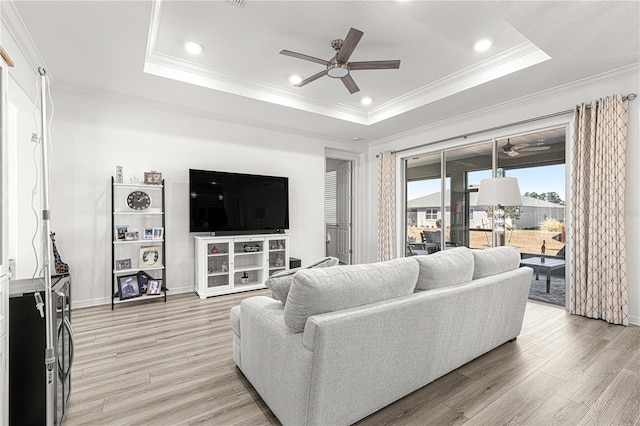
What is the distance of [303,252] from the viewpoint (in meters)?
5.61

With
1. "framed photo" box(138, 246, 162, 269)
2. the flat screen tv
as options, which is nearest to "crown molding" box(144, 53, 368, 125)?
the flat screen tv

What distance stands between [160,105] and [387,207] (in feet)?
13.3

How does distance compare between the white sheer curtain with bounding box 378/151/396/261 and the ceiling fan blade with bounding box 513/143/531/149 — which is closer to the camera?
the ceiling fan blade with bounding box 513/143/531/149

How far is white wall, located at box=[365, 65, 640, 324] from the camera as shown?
323 centimetres

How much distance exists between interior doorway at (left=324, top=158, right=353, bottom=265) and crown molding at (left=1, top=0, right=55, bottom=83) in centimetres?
473

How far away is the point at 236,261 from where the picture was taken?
4742 millimetres

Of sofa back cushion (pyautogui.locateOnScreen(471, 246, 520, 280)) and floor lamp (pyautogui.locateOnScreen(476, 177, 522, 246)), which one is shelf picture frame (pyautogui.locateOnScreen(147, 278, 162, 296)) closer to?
sofa back cushion (pyautogui.locateOnScreen(471, 246, 520, 280))

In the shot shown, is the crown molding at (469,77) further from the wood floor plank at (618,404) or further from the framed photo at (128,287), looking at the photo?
the framed photo at (128,287)

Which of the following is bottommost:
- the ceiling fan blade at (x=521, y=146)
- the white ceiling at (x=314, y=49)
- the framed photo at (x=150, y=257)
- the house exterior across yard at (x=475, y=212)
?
the framed photo at (x=150, y=257)

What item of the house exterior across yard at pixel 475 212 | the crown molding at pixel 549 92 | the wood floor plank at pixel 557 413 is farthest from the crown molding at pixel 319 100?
the wood floor plank at pixel 557 413

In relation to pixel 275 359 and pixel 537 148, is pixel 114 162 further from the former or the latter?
pixel 537 148

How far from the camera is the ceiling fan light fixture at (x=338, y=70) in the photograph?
9.70 ft

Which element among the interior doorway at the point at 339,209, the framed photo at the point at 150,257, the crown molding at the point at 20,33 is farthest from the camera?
the interior doorway at the point at 339,209

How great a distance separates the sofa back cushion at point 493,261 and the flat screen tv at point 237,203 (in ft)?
10.5
